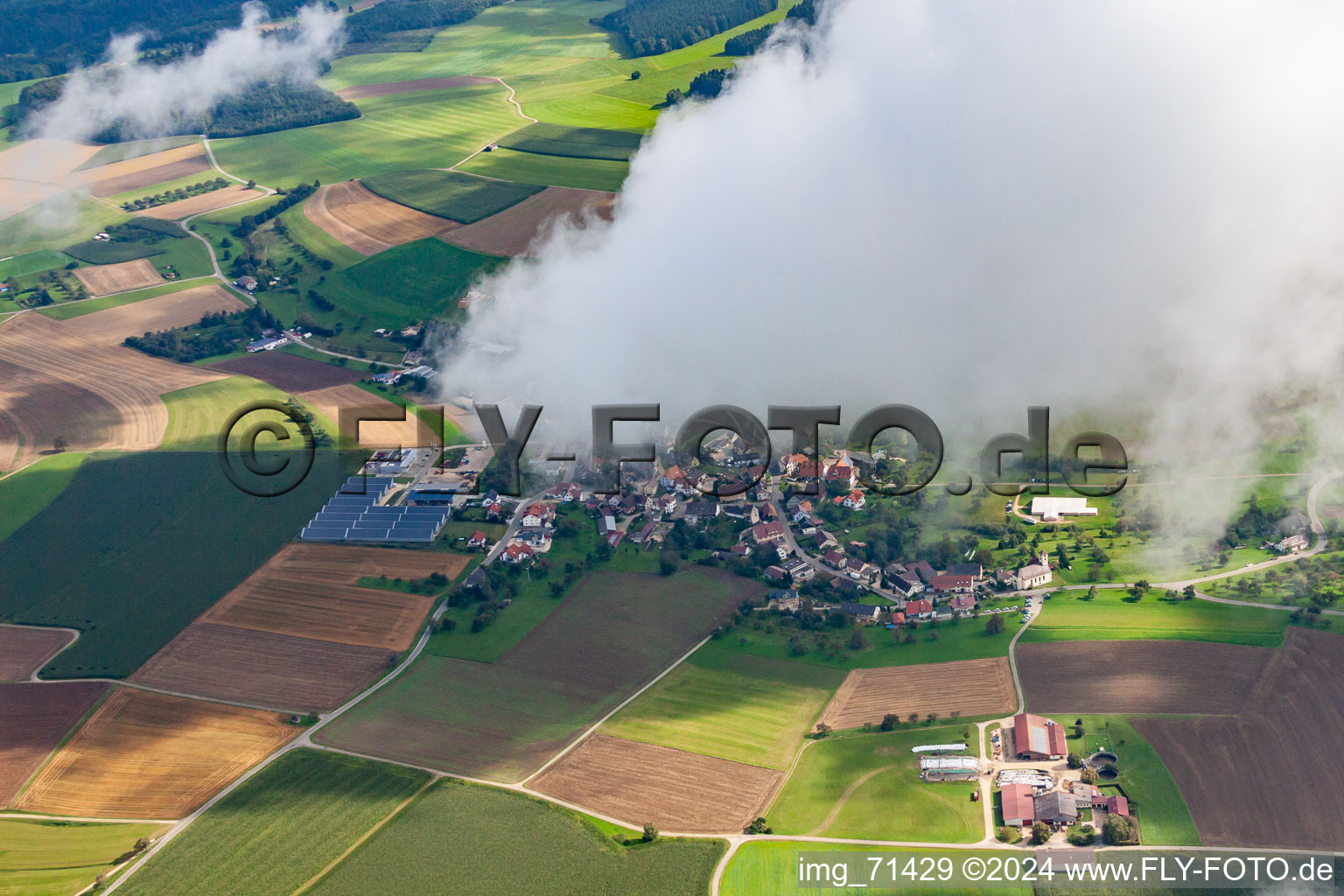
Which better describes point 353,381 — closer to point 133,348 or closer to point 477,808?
point 133,348

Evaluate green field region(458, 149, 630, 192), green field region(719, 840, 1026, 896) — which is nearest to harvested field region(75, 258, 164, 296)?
green field region(458, 149, 630, 192)

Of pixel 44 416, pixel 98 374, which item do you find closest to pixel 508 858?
pixel 44 416

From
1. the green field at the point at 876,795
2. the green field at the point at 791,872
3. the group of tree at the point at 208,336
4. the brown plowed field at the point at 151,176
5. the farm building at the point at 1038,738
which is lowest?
the green field at the point at 791,872

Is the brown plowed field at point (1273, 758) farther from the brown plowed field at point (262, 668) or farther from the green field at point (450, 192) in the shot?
the green field at point (450, 192)

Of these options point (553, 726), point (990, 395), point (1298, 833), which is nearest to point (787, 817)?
point (553, 726)

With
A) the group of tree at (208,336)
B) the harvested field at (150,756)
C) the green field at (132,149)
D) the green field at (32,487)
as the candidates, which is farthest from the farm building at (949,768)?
the green field at (132,149)

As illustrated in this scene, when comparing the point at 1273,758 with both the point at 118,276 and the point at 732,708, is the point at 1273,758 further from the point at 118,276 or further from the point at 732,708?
the point at 118,276

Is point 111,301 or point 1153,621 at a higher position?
point 111,301
